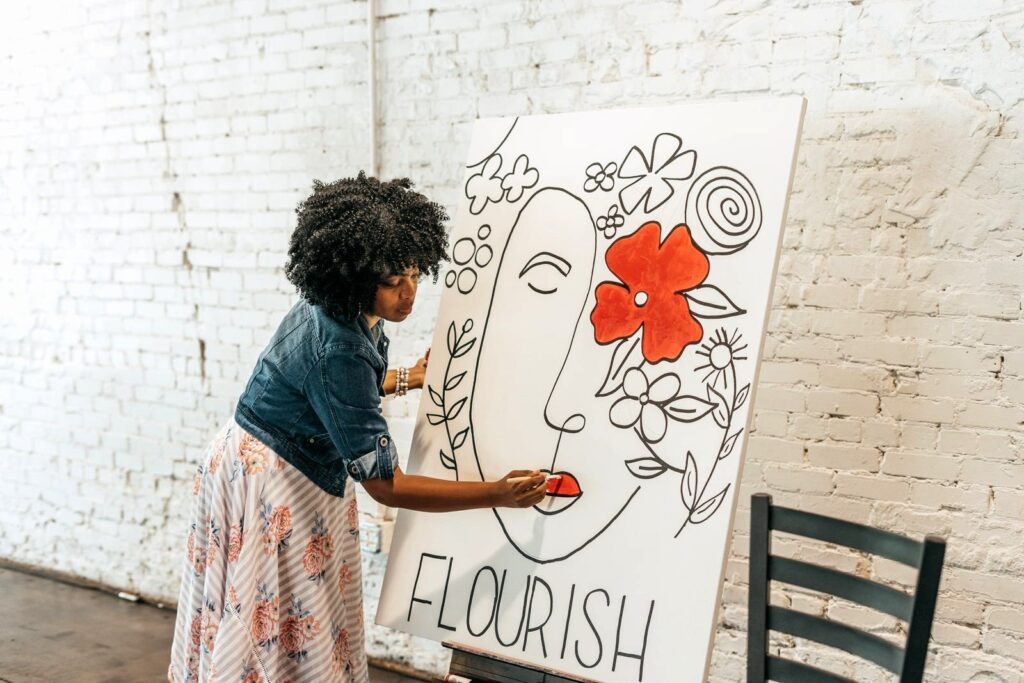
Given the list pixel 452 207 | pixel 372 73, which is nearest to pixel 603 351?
pixel 452 207

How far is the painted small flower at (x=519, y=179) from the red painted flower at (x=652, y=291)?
0.87ft

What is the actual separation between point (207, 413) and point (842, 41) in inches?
93.8

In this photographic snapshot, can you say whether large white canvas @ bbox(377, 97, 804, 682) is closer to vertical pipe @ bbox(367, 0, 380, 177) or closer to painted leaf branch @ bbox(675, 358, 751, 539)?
painted leaf branch @ bbox(675, 358, 751, 539)

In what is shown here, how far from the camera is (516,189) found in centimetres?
194

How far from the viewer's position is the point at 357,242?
167 cm

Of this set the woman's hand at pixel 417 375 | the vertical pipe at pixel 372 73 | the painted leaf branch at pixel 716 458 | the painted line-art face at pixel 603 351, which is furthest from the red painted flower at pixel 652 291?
the vertical pipe at pixel 372 73

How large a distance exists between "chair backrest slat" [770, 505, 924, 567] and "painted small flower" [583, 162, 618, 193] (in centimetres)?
71

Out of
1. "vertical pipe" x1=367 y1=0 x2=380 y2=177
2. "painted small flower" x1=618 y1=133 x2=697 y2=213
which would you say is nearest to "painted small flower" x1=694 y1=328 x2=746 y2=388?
"painted small flower" x1=618 y1=133 x2=697 y2=213

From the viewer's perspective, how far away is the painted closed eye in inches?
72.1

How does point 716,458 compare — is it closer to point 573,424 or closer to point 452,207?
point 573,424

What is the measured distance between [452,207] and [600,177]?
0.92 m

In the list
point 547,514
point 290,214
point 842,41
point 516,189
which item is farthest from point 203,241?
point 842,41

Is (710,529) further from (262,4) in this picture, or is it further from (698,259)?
(262,4)

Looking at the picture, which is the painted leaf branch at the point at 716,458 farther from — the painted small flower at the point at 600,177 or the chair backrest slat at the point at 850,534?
the painted small flower at the point at 600,177
